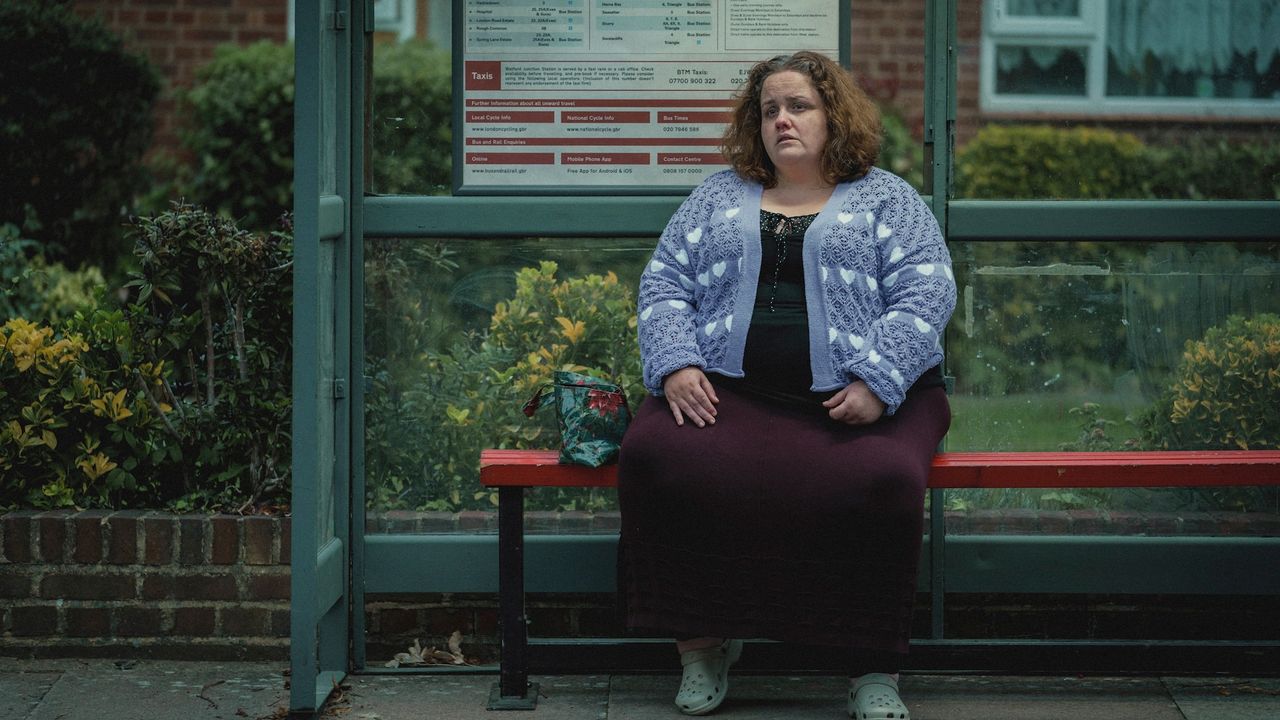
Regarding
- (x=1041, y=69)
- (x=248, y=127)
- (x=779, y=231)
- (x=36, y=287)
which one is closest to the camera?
(x=779, y=231)

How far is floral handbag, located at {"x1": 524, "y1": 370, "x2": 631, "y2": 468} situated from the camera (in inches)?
159

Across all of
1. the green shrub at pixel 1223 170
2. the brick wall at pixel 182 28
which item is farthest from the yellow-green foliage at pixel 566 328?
the brick wall at pixel 182 28

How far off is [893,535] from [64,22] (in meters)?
5.33

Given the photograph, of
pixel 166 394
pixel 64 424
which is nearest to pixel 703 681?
pixel 166 394

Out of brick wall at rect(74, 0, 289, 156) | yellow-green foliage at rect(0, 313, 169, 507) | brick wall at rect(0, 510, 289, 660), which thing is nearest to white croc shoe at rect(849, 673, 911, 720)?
brick wall at rect(0, 510, 289, 660)

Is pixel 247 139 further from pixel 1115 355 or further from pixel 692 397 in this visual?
pixel 1115 355

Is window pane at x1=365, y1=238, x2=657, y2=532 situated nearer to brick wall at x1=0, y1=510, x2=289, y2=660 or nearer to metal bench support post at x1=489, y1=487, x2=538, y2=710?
brick wall at x1=0, y1=510, x2=289, y2=660

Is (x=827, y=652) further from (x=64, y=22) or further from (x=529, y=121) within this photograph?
(x=64, y=22)

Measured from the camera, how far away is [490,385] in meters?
4.60

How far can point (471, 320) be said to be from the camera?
4.57 m

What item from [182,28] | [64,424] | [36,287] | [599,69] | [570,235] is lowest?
[64,424]

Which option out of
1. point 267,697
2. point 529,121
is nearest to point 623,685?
point 267,697

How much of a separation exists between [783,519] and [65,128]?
4.94 meters

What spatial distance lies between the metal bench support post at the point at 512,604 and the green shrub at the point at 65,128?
386 cm
